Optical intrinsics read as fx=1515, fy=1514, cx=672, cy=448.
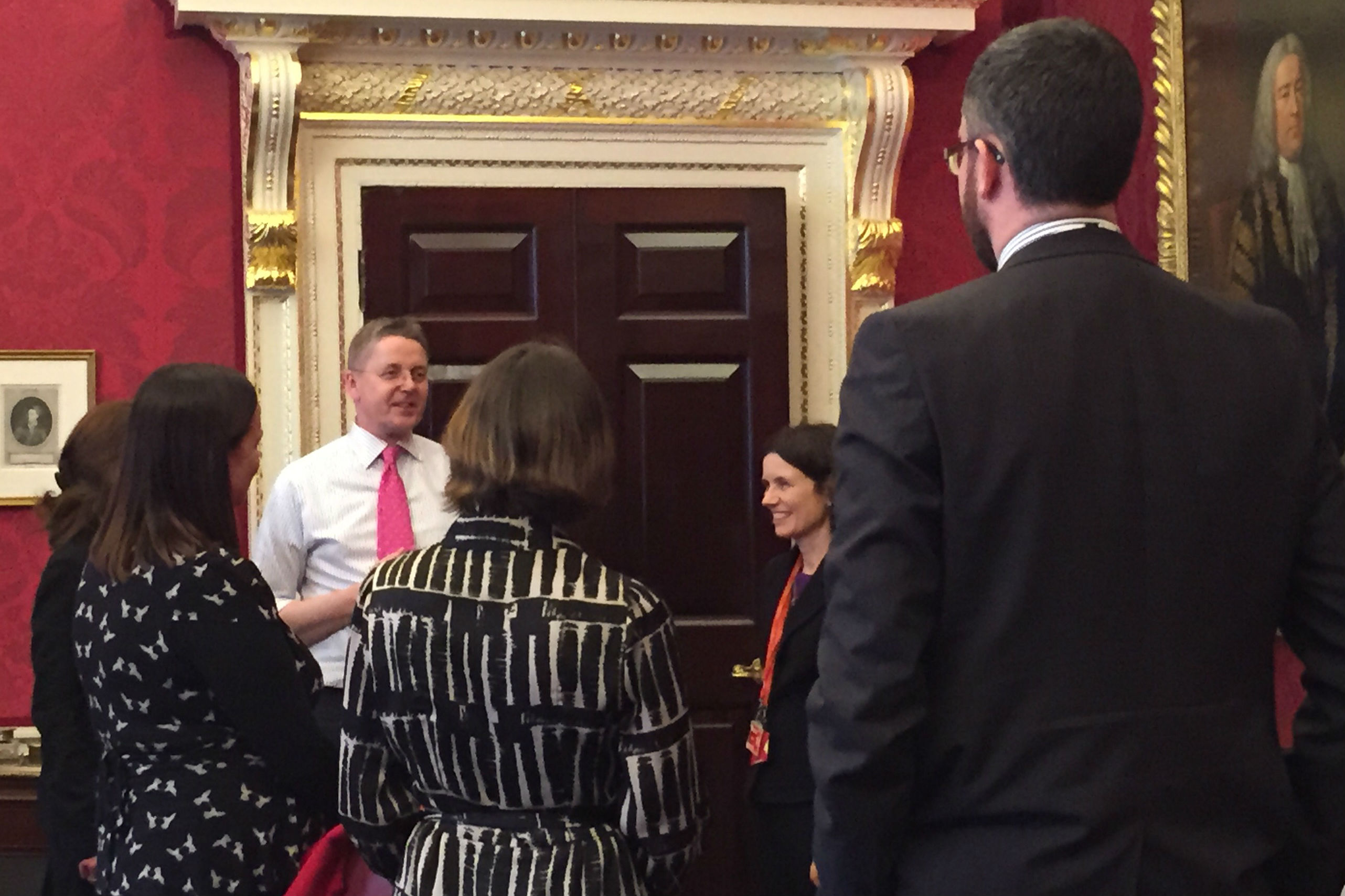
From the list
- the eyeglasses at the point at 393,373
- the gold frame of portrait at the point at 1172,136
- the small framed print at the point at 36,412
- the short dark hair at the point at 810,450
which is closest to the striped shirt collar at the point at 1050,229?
the short dark hair at the point at 810,450

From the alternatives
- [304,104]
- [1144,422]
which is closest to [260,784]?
[1144,422]

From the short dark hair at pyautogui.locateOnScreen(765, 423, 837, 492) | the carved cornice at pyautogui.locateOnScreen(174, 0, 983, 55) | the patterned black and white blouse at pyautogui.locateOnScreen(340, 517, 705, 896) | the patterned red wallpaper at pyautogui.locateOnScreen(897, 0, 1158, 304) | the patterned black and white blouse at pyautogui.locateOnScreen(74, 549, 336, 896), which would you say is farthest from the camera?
the patterned red wallpaper at pyautogui.locateOnScreen(897, 0, 1158, 304)

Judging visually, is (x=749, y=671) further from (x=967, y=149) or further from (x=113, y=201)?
(x=967, y=149)

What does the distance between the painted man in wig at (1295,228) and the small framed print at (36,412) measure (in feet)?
9.32

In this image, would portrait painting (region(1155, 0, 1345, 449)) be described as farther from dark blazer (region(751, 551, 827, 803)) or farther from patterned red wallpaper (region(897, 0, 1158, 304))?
dark blazer (region(751, 551, 827, 803))

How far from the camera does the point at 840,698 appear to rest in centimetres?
146

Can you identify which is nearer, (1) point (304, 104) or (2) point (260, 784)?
(2) point (260, 784)

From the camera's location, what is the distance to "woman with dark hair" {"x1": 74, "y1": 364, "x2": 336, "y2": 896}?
7.43ft

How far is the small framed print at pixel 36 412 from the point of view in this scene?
3895 millimetres

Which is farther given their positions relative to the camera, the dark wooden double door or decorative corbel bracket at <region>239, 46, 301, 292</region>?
the dark wooden double door

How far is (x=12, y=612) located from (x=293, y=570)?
35.5 inches

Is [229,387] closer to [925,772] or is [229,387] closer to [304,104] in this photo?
[925,772]

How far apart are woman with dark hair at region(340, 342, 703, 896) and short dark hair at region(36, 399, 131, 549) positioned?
3.03ft

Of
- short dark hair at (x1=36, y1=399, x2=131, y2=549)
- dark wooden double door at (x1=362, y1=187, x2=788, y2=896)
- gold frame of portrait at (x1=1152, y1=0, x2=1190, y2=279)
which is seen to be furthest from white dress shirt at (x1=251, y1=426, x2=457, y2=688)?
gold frame of portrait at (x1=1152, y1=0, x2=1190, y2=279)
